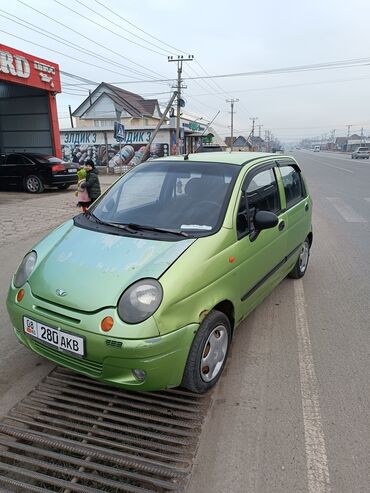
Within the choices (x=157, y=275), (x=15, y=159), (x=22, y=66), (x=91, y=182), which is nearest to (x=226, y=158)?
(x=157, y=275)

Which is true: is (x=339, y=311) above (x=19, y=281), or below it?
below

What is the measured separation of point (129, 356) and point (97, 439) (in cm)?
58

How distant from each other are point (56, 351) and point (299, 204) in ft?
10.9

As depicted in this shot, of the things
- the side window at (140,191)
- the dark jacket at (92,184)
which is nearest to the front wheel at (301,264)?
the side window at (140,191)

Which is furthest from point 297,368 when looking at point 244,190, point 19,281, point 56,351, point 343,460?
point 19,281

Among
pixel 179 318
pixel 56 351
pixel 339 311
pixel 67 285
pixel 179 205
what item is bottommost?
pixel 339 311

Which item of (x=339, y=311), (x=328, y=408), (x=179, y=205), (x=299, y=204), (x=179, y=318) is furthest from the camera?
(x=299, y=204)

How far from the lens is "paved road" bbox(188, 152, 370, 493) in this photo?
2125mm

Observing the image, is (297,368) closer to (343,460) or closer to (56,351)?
(343,460)

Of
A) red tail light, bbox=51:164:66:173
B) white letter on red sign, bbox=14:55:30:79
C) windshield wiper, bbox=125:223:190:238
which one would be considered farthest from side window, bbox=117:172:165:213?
white letter on red sign, bbox=14:55:30:79

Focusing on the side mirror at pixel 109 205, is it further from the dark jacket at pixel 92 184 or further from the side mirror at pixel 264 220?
the dark jacket at pixel 92 184

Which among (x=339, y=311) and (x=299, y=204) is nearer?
(x=339, y=311)

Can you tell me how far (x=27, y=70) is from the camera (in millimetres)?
14383

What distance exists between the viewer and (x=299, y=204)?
15.1 ft
